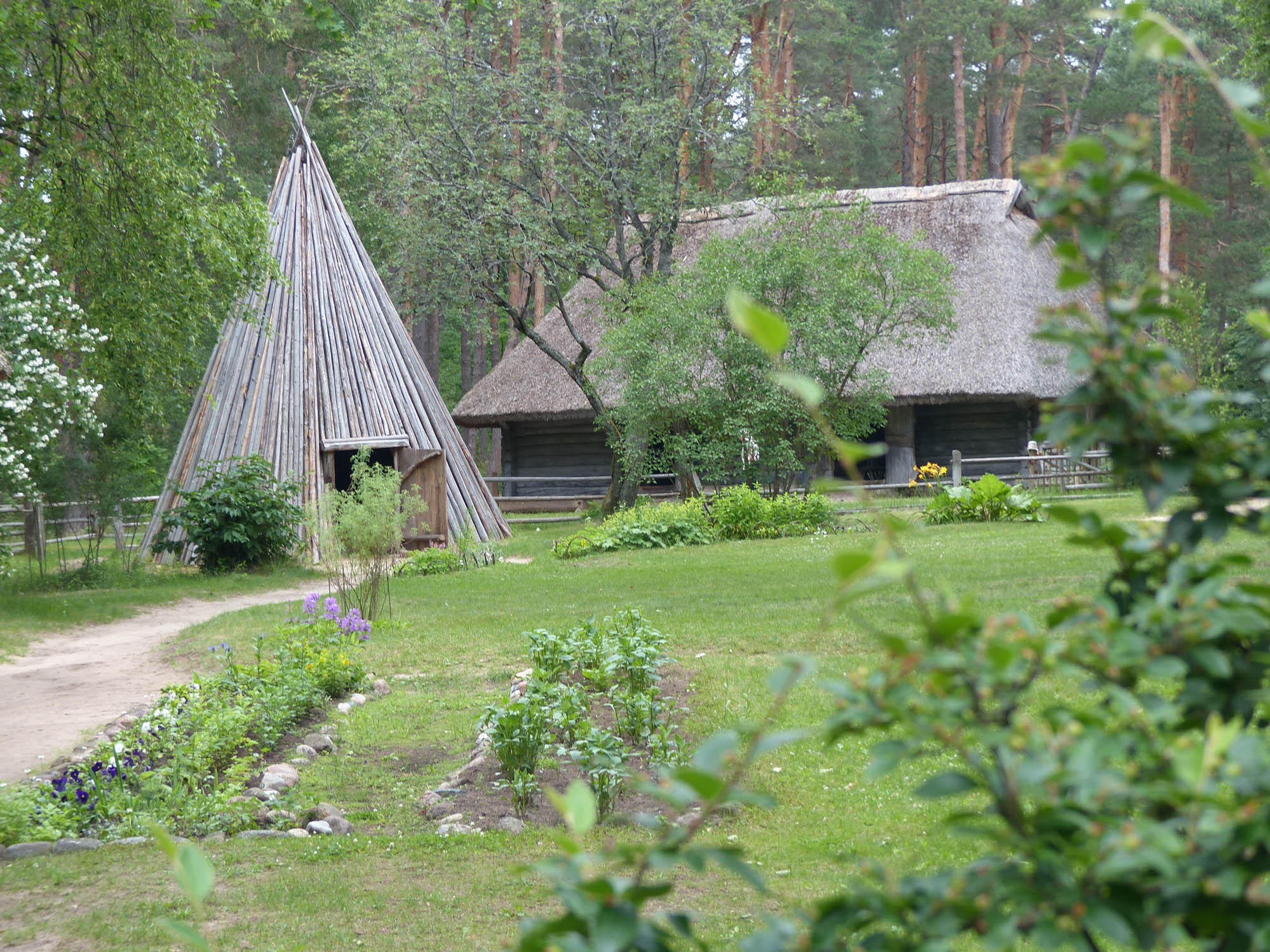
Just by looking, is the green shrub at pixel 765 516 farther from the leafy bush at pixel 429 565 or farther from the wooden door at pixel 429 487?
the wooden door at pixel 429 487

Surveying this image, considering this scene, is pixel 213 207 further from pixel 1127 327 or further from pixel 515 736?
pixel 1127 327

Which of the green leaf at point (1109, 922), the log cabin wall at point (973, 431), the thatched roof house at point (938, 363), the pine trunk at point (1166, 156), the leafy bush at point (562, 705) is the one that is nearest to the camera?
the green leaf at point (1109, 922)

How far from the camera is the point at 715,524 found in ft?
47.7

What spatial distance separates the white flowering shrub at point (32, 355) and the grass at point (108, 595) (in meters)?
1.29

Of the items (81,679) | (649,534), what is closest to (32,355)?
(81,679)

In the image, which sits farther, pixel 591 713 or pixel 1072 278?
pixel 591 713

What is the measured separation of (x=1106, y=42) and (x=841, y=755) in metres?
31.4

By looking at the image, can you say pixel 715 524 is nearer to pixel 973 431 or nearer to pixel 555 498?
pixel 555 498

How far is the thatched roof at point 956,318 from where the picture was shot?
19750 millimetres

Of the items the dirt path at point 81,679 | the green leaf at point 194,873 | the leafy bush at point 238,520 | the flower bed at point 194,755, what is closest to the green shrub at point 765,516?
the leafy bush at point 238,520

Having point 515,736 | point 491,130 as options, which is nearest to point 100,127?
point 515,736

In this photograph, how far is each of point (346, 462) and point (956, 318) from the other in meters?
11.1

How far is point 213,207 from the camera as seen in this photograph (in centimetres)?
930

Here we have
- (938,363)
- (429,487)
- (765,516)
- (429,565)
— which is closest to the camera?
(429,565)
